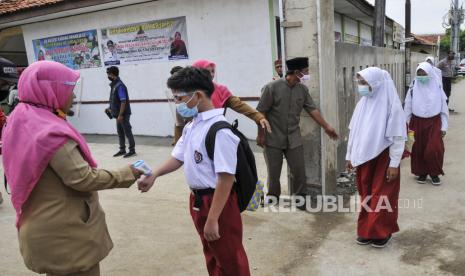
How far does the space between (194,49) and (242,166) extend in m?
6.70

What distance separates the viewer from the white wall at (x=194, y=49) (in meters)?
7.96

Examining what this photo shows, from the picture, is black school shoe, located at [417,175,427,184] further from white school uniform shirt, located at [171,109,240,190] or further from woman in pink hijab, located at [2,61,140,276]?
woman in pink hijab, located at [2,61,140,276]

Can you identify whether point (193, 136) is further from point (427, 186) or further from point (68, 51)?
point (68, 51)

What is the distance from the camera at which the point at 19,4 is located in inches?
427

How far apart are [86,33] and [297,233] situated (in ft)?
26.2

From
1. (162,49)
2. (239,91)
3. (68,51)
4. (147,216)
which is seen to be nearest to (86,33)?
(68,51)

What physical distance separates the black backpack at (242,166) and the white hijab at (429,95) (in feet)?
12.8

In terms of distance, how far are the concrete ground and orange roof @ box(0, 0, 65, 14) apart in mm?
5771

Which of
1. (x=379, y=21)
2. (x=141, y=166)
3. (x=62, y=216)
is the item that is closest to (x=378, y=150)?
(x=141, y=166)

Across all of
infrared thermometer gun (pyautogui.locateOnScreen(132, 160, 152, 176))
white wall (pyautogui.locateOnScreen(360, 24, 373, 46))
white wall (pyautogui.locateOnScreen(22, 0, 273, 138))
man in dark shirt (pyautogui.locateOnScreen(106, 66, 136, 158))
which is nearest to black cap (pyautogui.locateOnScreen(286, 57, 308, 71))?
infrared thermometer gun (pyautogui.locateOnScreen(132, 160, 152, 176))

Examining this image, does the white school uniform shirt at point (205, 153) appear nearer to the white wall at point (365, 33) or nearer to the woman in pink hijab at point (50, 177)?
the woman in pink hijab at point (50, 177)

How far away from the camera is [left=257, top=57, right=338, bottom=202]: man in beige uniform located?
15.1 ft

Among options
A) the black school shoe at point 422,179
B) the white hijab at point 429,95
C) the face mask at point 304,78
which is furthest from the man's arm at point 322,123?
the black school shoe at point 422,179

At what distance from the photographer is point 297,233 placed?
4.18 meters
